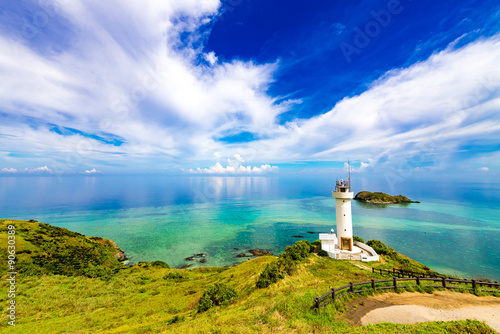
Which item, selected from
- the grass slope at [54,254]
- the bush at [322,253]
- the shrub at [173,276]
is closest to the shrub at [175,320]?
the shrub at [173,276]

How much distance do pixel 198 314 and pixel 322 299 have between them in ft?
37.6

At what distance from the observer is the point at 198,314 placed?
55.9 ft

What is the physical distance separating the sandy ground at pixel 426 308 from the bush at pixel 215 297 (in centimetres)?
1218

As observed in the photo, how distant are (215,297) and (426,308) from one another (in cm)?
1696

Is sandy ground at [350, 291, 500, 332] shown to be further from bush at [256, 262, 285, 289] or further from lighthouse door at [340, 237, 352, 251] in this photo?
lighthouse door at [340, 237, 352, 251]

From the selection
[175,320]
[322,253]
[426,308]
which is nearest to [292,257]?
[322,253]

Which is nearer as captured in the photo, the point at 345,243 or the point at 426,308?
the point at 426,308

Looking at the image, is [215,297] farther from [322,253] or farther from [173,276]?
[322,253]

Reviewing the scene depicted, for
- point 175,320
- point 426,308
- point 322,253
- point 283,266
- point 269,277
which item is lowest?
point 175,320

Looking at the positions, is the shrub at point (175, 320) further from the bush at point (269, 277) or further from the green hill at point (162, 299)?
the bush at point (269, 277)

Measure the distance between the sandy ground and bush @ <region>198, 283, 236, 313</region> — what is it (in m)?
12.2

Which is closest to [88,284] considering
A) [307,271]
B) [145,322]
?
[145,322]

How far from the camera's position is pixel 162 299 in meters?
23.5

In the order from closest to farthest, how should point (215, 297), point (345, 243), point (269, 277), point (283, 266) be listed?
point (215, 297), point (269, 277), point (283, 266), point (345, 243)
